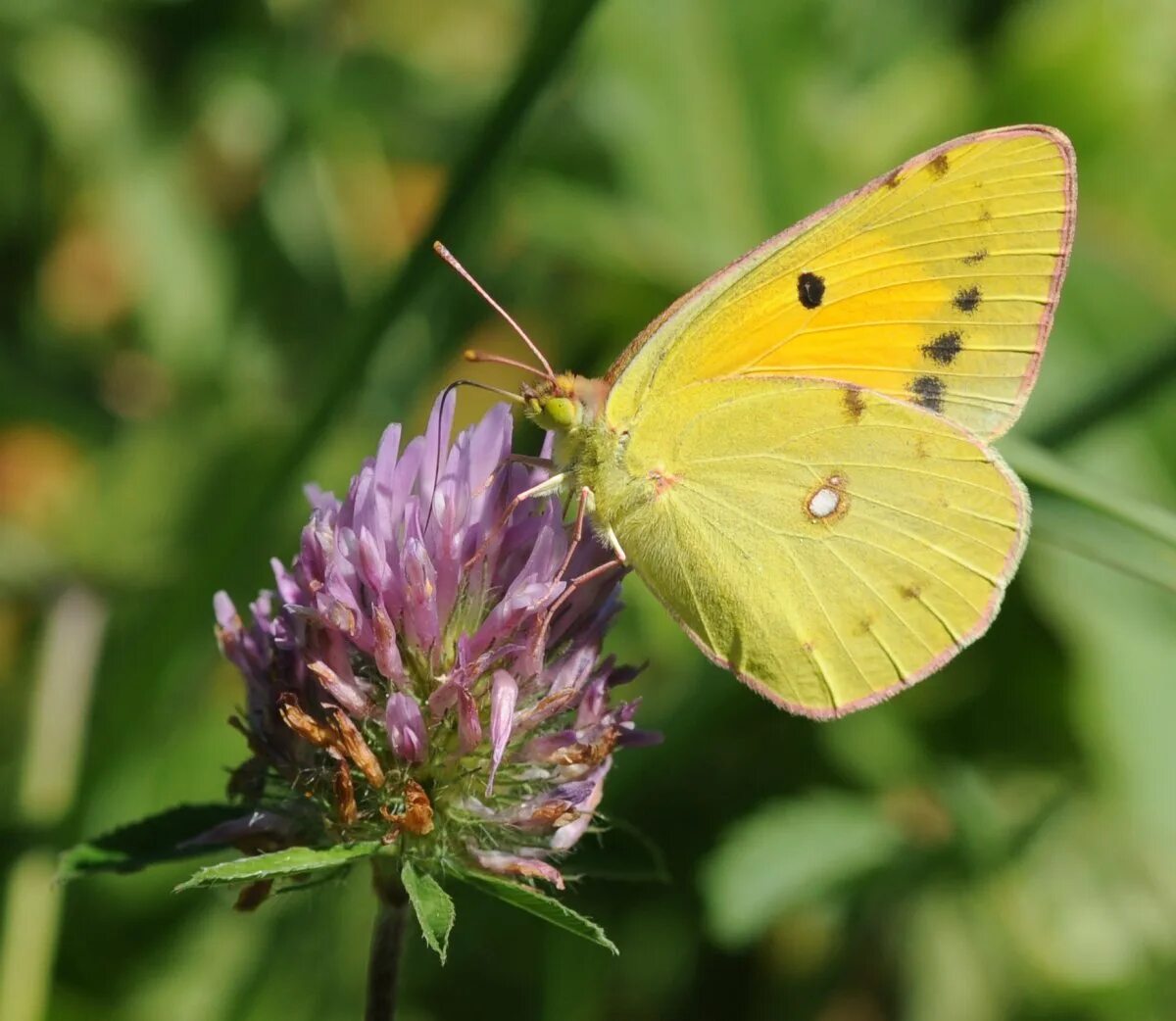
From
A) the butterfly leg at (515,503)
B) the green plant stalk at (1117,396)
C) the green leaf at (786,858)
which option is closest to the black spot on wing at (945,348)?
the green plant stalk at (1117,396)

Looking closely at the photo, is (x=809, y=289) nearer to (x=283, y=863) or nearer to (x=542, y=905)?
(x=542, y=905)

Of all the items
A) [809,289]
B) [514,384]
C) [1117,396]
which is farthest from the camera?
[514,384]

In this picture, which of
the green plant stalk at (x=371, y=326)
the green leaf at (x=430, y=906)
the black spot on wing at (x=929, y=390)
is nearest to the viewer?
the green leaf at (x=430, y=906)

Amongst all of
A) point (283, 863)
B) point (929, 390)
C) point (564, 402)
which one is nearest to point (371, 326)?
point (564, 402)

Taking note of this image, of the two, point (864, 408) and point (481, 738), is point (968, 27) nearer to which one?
point (864, 408)

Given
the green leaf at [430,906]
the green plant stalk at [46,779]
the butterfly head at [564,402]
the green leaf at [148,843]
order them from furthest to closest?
the green plant stalk at [46,779] → the butterfly head at [564,402] → the green leaf at [148,843] → the green leaf at [430,906]

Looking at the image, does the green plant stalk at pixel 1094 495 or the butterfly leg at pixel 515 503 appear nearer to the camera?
the butterfly leg at pixel 515 503

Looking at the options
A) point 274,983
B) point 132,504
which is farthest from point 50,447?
point 274,983

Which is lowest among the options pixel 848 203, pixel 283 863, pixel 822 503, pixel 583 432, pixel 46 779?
pixel 46 779

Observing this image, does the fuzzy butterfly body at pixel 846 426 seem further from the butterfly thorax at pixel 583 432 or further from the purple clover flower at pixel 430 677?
the purple clover flower at pixel 430 677
